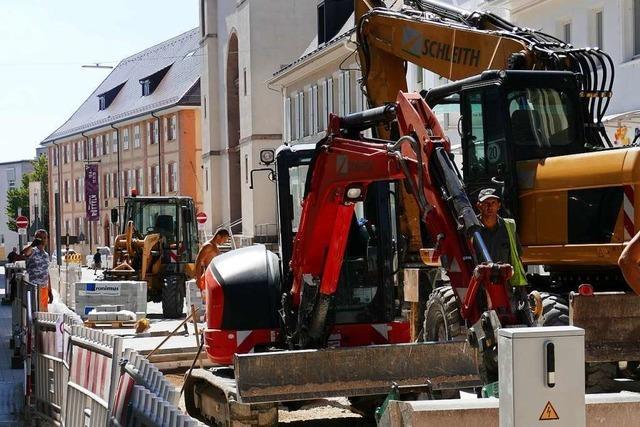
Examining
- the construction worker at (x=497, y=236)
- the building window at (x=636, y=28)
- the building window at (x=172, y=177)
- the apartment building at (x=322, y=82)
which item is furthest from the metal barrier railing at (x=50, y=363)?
the building window at (x=172, y=177)

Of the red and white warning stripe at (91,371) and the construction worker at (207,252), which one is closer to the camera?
the red and white warning stripe at (91,371)

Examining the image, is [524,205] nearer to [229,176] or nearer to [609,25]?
[609,25]

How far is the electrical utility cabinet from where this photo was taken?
6766mm

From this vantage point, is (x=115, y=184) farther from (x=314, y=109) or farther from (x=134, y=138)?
(x=314, y=109)

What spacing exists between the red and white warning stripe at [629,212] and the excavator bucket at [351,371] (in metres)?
2.07

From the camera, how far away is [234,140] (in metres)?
74.4

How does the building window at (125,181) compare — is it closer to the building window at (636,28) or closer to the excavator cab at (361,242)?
the building window at (636,28)

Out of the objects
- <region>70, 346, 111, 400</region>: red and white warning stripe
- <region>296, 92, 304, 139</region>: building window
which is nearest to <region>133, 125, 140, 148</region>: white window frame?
<region>296, 92, 304, 139</region>: building window

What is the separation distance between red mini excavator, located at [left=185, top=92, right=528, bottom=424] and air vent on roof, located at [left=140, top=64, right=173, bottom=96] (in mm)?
78946

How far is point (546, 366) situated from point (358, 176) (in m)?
4.95

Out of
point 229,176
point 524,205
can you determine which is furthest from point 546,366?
point 229,176

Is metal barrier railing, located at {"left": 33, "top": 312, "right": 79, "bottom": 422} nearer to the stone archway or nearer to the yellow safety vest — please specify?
the yellow safety vest

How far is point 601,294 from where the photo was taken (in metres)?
12.1

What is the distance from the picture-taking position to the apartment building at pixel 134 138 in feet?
278
